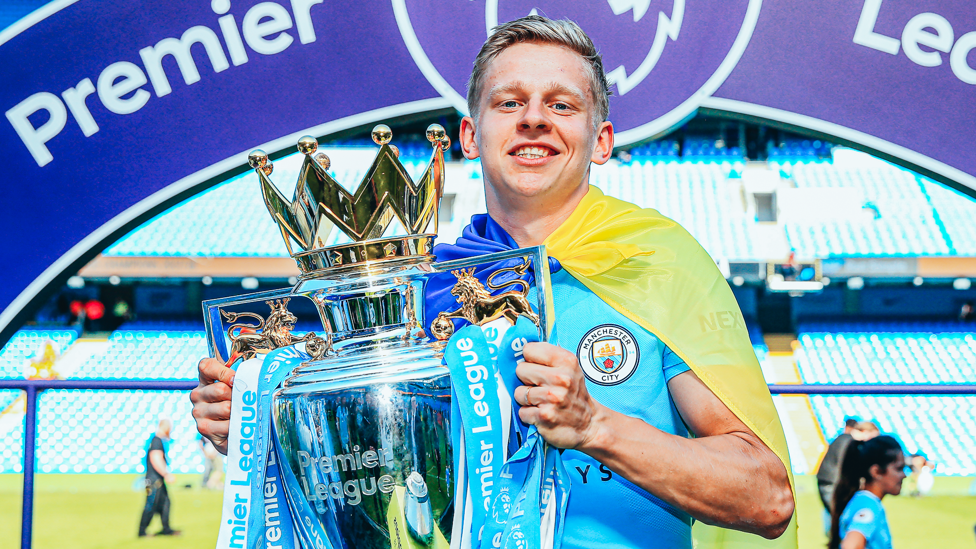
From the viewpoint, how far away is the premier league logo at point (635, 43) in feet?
8.97

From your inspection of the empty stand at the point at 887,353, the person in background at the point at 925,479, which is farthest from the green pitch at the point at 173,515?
the empty stand at the point at 887,353

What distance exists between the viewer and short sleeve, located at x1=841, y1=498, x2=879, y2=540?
440 centimetres

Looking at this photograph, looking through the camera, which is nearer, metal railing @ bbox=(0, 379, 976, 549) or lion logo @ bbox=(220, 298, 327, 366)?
lion logo @ bbox=(220, 298, 327, 366)

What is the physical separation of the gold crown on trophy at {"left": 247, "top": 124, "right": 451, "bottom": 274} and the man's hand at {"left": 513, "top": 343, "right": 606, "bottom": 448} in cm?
21

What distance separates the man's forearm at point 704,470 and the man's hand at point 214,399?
51 cm

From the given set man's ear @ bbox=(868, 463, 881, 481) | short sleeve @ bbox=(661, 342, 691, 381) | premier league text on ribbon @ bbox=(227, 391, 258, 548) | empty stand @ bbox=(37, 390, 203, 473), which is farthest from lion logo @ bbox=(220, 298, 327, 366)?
empty stand @ bbox=(37, 390, 203, 473)

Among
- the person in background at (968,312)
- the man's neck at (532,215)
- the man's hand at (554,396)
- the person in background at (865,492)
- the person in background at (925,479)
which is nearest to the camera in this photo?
the man's hand at (554,396)

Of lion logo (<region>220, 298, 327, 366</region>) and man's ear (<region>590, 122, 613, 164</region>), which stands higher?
man's ear (<region>590, 122, 613, 164</region>)

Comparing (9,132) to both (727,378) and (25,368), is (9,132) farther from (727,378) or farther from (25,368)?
(25,368)

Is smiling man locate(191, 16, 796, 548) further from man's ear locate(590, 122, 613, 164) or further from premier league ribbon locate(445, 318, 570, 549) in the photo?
premier league ribbon locate(445, 318, 570, 549)

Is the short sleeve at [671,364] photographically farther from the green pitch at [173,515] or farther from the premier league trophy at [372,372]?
the green pitch at [173,515]

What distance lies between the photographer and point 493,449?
0.92m

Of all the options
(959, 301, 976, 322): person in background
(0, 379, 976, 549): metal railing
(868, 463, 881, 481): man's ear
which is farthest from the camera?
(959, 301, 976, 322): person in background

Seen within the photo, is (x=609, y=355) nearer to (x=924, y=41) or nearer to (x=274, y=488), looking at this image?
(x=274, y=488)
